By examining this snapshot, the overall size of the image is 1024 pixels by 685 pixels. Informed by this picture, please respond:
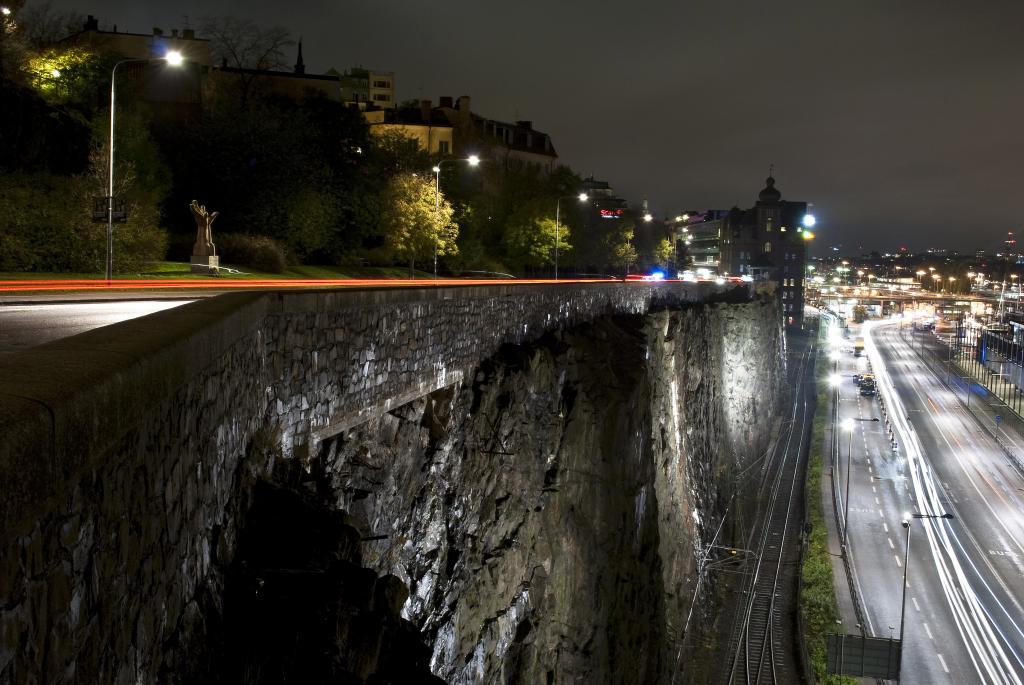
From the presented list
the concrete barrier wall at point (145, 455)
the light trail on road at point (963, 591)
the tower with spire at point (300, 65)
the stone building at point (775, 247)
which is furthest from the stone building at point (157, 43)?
the stone building at point (775, 247)

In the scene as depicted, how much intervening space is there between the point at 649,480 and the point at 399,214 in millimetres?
27641

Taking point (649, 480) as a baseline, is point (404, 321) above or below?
above

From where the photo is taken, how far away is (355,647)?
5.62m

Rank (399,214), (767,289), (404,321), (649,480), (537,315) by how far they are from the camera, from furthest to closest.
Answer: (767,289) → (399,214) → (649,480) → (537,315) → (404,321)

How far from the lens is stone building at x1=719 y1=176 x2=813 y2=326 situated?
446 ft

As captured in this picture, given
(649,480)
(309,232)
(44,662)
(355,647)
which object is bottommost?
(649,480)

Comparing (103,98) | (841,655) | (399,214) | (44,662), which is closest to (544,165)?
(399,214)

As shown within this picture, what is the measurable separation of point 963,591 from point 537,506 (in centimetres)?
3160

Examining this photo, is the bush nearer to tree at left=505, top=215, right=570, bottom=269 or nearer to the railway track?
the railway track

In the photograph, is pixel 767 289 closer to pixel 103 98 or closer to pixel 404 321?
pixel 103 98

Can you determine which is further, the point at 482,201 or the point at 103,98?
the point at 482,201

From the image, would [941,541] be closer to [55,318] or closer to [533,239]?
[533,239]

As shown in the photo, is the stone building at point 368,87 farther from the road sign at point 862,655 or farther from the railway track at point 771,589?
the road sign at point 862,655

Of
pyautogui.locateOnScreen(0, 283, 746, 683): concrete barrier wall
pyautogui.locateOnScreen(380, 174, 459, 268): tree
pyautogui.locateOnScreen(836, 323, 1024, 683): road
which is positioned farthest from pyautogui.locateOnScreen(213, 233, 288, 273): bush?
pyautogui.locateOnScreen(0, 283, 746, 683): concrete barrier wall
